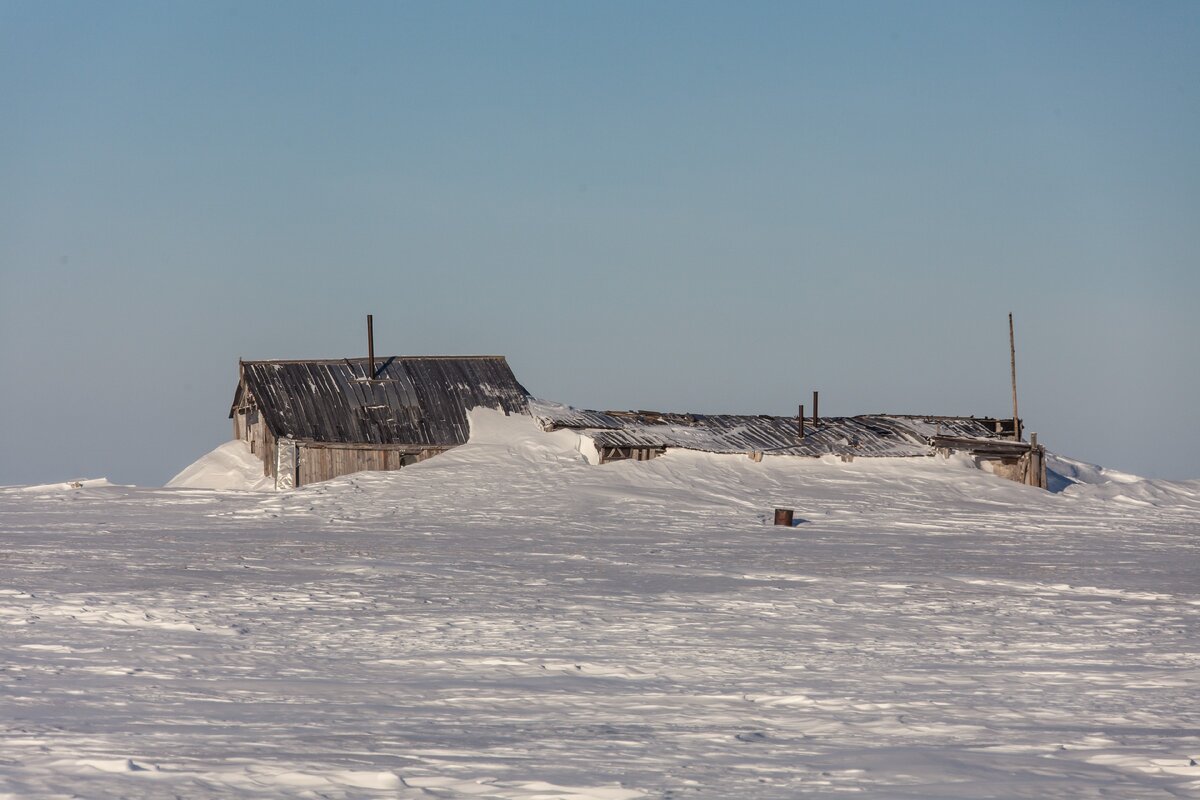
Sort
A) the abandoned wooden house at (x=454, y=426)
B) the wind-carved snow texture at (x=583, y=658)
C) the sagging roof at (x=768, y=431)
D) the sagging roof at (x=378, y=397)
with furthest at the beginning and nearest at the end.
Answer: the sagging roof at (x=768, y=431) → the sagging roof at (x=378, y=397) → the abandoned wooden house at (x=454, y=426) → the wind-carved snow texture at (x=583, y=658)

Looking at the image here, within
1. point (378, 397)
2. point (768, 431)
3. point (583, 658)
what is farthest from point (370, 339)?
point (583, 658)

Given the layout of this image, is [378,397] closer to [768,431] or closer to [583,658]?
[768,431]

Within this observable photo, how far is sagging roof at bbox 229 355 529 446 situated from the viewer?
38000 mm

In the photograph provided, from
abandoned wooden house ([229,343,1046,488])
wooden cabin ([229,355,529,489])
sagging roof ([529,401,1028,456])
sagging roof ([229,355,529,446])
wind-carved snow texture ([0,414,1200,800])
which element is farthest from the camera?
sagging roof ([529,401,1028,456])

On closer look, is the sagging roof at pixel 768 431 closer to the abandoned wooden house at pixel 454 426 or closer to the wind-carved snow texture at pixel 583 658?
the abandoned wooden house at pixel 454 426

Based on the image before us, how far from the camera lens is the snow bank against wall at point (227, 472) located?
38156 mm

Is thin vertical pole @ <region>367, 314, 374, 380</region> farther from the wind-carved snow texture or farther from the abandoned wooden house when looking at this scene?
the wind-carved snow texture

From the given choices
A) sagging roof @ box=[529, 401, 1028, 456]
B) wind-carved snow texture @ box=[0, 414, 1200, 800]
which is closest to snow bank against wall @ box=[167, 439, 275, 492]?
wind-carved snow texture @ box=[0, 414, 1200, 800]

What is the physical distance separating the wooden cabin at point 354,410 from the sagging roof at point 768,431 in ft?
8.19

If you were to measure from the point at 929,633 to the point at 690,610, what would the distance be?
3003mm

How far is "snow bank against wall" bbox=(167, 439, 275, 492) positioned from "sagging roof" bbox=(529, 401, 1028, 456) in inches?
317

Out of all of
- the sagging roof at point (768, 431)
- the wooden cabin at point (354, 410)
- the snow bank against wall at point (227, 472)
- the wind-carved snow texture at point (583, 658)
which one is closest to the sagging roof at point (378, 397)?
the wooden cabin at point (354, 410)

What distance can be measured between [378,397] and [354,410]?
3.62 ft

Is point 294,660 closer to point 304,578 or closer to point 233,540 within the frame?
point 304,578
